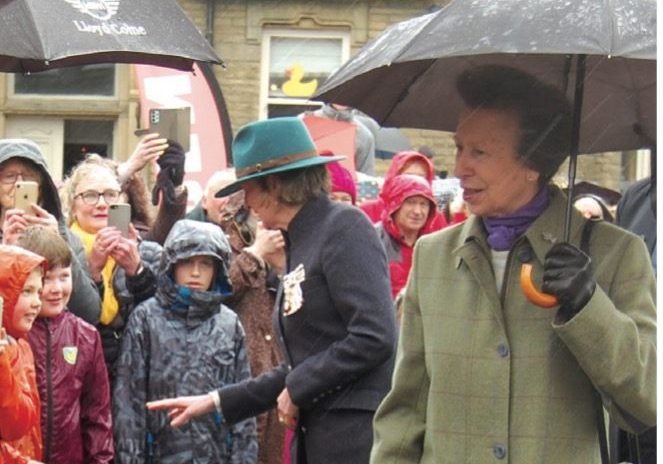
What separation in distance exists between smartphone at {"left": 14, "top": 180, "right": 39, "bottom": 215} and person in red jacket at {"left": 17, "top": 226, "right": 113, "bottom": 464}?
81 millimetres

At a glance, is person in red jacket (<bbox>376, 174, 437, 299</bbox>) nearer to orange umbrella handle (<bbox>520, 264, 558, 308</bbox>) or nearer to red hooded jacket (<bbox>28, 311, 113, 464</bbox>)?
red hooded jacket (<bbox>28, 311, 113, 464</bbox>)

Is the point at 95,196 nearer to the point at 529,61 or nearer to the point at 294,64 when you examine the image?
the point at 529,61

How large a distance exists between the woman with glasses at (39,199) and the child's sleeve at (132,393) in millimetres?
257

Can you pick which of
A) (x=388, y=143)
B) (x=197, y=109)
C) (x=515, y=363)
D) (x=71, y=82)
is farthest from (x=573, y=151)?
(x=71, y=82)

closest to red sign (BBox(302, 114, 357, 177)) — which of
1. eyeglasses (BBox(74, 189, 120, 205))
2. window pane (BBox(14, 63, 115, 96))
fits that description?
eyeglasses (BBox(74, 189, 120, 205))

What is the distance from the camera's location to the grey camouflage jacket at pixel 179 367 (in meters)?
7.20

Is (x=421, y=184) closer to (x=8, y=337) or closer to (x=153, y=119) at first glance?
(x=153, y=119)

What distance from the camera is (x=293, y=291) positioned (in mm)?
5613

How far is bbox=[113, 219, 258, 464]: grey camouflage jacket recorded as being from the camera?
283 inches

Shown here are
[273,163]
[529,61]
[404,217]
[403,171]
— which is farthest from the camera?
[403,171]

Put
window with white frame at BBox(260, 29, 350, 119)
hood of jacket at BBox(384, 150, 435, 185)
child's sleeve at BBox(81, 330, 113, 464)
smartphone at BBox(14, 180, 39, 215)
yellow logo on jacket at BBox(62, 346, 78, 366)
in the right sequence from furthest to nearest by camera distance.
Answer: window with white frame at BBox(260, 29, 350, 119) → hood of jacket at BBox(384, 150, 435, 185) → child's sleeve at BBox(81, 330, 113, 464) → yellow logo on jacket at BBox(62, 346, 78, 366) → smartphone at BBox(14, 180, 39, 215)

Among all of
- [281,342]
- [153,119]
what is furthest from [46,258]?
[153,119]

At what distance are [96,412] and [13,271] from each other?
106cm

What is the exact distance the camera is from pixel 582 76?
459 centimetres
